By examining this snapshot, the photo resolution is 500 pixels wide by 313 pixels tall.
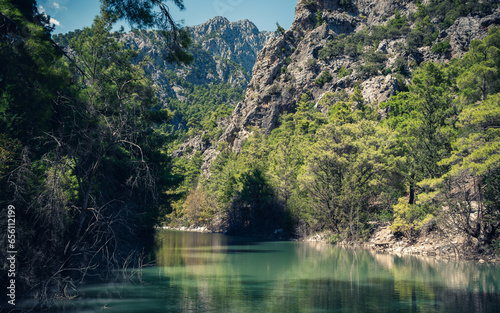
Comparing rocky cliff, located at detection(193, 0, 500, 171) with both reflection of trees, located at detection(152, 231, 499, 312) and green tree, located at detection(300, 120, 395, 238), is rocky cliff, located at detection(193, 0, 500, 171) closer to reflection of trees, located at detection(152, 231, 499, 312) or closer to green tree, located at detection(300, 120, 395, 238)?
green tree, located at detection(300, 120, 395, 238)

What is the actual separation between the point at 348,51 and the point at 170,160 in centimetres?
6058

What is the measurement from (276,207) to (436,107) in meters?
23.2

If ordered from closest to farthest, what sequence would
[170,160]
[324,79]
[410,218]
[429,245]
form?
[429,245], [410,218], [170,160], [324,79]

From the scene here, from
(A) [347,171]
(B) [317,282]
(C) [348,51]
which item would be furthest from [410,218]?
(C) [348,51]

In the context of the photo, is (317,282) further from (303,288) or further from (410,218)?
(410,218)

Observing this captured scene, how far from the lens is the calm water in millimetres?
11781

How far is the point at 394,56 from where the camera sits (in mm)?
71188

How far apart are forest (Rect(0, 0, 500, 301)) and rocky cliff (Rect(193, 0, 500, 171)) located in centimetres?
108

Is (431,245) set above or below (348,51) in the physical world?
below

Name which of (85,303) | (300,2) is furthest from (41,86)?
(300,2)

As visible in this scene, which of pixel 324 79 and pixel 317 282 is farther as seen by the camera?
pixel 324 79

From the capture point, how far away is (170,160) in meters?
30.8

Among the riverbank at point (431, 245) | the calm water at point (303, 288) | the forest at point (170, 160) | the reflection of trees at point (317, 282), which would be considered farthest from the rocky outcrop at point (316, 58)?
the calm water at point (303, 288)

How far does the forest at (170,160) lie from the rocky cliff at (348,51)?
1.08 metres
